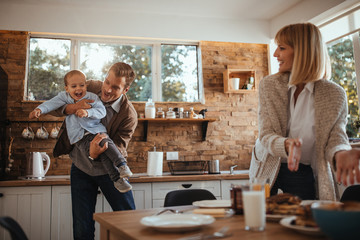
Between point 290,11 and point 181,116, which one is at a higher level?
point 290,11

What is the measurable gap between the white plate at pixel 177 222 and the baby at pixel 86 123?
1117 mm

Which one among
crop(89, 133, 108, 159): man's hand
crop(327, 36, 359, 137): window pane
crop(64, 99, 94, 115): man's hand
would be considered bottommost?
crop(89, 133, 108, 159): man's hand

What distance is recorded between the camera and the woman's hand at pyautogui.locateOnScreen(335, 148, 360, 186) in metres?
1.14

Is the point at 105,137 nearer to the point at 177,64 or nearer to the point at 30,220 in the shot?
the point at 30,220

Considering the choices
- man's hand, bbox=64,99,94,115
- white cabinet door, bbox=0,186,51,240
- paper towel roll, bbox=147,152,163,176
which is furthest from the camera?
paper towel roll, bbox=147,152,163,176

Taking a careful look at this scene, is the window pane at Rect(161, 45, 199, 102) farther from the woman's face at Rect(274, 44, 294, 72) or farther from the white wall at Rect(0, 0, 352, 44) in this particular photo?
the woman's face at Rect(274, 44, 294, 72)

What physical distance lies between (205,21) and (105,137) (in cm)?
260

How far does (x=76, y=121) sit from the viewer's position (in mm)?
2383

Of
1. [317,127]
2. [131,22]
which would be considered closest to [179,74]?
[131,22]

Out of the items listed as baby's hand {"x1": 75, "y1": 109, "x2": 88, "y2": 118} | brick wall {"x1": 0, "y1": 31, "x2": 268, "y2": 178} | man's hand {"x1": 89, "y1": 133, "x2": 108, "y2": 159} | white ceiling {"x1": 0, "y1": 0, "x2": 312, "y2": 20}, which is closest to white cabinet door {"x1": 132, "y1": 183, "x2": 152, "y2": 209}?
brick wall {"x1": 0, "y1": 31, "x2": 268, "y2": 178}

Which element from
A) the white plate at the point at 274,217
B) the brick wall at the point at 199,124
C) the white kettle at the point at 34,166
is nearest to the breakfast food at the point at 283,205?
A: the white plate at the point at 274,217

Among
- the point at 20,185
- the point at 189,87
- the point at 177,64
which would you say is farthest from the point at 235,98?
the point at 20,185

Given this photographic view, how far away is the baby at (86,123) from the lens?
2.20 m

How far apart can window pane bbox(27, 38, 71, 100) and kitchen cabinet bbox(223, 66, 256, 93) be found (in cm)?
193
